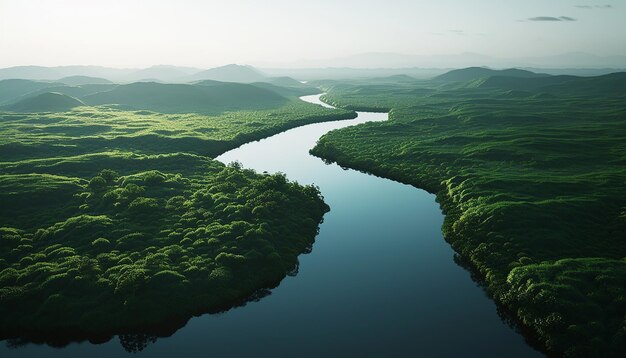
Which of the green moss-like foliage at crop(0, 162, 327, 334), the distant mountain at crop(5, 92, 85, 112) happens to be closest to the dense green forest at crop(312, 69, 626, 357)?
the green moss-like foliage at crop(0, 162, 327, 334)

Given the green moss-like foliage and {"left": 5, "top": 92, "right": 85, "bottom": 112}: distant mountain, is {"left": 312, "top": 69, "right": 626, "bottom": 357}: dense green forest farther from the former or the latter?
{"left": 5, "top": 92, "right": 85, "bottom": 112}: distant mountain

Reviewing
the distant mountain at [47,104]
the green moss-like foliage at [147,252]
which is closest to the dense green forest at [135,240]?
Answer: the green moss-like foliage at [147,252]

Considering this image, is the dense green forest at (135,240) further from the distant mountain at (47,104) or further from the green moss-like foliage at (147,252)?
the distant mountain at (47,104)

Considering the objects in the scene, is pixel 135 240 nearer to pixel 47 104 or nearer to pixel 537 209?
pixel 537 209

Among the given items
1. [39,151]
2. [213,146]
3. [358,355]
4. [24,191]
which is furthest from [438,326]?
[39,151]

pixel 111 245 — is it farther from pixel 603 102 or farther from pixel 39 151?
pixel 603 102

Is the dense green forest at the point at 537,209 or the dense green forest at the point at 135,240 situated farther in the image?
the dense green forest at the point at 135,240

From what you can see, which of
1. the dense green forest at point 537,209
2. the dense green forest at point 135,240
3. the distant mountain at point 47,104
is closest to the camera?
the dense green forest at point 537,209

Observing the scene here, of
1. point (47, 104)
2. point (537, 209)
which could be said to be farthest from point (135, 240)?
point (47, 104)
